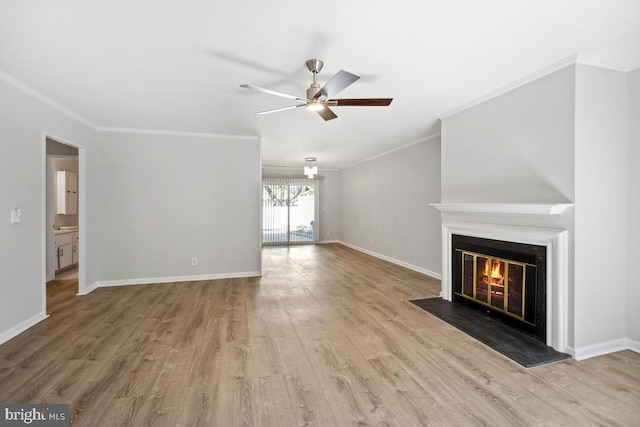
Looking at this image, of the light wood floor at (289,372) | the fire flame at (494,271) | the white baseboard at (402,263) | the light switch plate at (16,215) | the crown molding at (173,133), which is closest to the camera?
the light wood floor at (289,372)

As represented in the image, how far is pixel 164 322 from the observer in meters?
3.39

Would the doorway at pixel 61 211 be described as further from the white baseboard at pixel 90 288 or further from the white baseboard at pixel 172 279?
the white baseboard at pixel 172 279

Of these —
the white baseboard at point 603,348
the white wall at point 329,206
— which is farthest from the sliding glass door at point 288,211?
the white baseboard at point 603,348

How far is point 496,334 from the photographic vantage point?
119 inches

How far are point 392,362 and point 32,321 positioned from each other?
3680 mm

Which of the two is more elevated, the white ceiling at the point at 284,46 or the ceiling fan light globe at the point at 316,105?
the white ceiling at the point at 284,46

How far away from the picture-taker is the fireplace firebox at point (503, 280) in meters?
2.87

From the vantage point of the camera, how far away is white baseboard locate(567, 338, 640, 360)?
260cm

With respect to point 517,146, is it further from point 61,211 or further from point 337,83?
point 61,211

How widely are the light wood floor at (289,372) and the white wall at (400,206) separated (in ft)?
6.77

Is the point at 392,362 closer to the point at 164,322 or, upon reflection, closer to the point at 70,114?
the point at 164,322

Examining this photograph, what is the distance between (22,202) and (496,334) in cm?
489

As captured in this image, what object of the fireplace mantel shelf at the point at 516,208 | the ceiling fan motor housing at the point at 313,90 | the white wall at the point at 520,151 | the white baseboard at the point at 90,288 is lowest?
the white baseboard at the point at 90,288

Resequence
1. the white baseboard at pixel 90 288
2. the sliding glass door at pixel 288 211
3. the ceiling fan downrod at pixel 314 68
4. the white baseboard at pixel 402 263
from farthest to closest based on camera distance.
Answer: the sliding glass door at pixel 288 211 < the white baseboard at pixel 402 263 < the white baseboard at pixel 90 288 < the ceiling fan downrod at pixel 314 68
